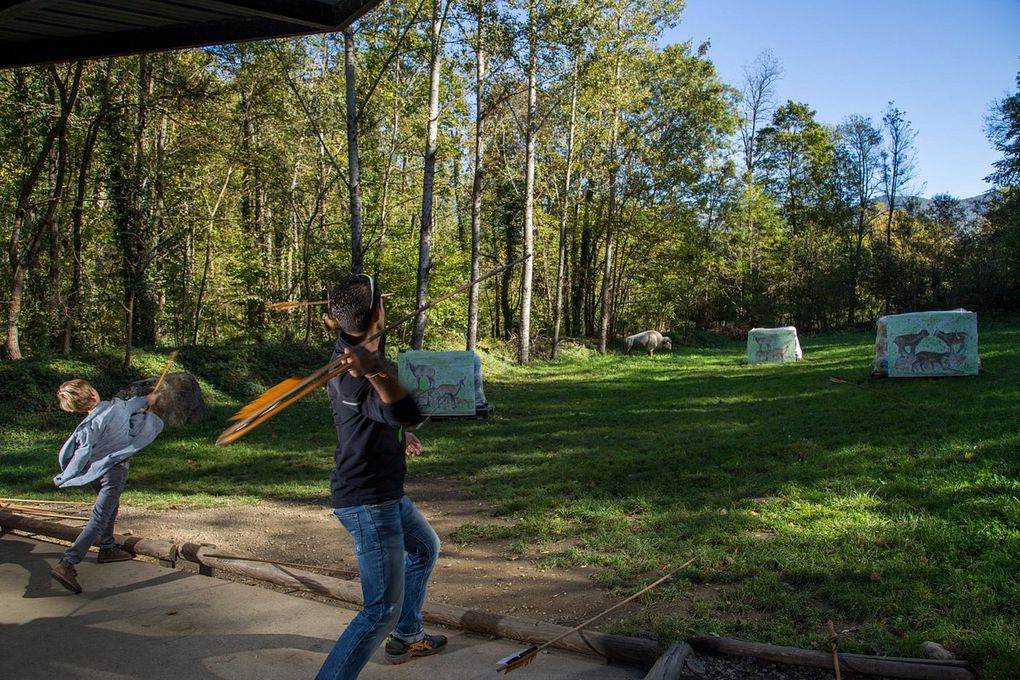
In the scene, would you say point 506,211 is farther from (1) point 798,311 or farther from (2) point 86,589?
(2) point 86,589

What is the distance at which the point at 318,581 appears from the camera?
4.83 meters

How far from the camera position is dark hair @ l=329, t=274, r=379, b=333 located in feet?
10.2

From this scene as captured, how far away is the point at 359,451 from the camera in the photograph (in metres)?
3.14

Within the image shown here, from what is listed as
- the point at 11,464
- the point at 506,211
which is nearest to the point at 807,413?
the point at 11,464

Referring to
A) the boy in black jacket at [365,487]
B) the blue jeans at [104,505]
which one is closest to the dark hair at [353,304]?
the boy in black jacket at [365,487]

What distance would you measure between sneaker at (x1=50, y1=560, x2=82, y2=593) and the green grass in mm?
2743

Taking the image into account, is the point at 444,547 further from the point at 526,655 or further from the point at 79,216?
the point at 79,216

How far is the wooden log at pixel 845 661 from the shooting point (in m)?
3.35

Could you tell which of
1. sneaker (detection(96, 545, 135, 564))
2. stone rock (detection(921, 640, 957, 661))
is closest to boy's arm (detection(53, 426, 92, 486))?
sneaker (detection(96, 545, 135, 564))

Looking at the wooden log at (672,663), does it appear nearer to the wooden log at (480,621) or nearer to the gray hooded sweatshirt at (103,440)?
the wooden log at (480,621)

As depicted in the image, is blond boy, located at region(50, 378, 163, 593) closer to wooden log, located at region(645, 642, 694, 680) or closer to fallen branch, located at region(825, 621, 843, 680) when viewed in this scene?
wooden log, located at region(645, 642, 694, 680)

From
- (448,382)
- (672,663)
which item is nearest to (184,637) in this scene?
(672,663)

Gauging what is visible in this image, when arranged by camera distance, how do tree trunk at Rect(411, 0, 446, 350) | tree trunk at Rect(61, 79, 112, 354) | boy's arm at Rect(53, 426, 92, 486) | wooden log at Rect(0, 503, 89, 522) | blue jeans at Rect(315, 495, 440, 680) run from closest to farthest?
blue jeans at Rect(315, 495, 440, 680)
boy's arm at Rect(53, 426, 92, 486)
wooden log at Rect(0, 503, 89, 522)
tree trunk at Rect(61, 79, 112, 354)
tree trunk at Rect(411, 0, 446, 350)

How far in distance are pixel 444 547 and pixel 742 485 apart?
3246 mm
